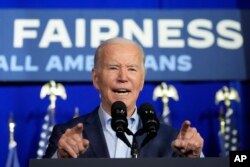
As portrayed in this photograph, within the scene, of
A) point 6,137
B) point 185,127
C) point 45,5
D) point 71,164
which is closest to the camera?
point 71,164

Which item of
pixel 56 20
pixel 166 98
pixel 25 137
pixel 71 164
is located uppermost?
pixel 56 20

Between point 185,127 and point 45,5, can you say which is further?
point 45,5

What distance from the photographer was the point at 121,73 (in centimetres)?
180

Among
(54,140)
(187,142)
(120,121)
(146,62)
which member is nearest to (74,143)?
(120,121)

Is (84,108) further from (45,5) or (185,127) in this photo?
(185,127)

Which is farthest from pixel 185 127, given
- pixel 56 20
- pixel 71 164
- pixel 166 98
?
pixel 56 20

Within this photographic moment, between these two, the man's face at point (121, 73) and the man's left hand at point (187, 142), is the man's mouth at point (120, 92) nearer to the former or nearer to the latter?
the man's face at point (121, 73)

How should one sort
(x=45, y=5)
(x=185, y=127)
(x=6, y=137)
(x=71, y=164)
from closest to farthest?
1. (x=71, y=164)
2. (x=185, y=127)
3. (x=6, y=137)
4. (x=45, y=5)

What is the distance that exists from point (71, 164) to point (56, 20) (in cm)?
251

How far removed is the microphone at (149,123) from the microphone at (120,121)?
5 cm

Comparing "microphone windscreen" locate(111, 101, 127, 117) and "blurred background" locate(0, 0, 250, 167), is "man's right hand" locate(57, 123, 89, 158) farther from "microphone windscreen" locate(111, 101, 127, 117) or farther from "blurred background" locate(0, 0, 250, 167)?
"blurred background" locate(0, 0, 250, 167)

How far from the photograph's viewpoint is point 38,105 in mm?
3418

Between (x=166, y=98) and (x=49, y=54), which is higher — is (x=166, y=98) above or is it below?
below

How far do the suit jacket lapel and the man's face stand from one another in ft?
0.19
